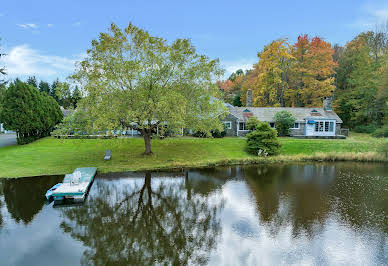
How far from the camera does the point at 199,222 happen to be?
10.7 metres

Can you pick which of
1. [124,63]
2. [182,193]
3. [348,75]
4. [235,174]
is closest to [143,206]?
[182,193]

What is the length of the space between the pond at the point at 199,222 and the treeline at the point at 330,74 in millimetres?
28481

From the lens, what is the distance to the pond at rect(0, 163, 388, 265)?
326 inches

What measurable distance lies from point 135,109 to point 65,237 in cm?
1184

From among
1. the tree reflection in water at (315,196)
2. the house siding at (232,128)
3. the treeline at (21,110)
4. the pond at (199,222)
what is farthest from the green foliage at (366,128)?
the treeline at (21,110)

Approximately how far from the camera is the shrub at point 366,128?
126 feet

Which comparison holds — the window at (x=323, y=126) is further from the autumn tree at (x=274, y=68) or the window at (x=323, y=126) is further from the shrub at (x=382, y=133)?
the autumn tree at (x=274, y=68)

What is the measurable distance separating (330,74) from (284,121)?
54.7ft

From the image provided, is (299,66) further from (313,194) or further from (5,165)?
(5,165)

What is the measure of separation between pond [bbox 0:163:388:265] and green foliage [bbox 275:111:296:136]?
17.9 m

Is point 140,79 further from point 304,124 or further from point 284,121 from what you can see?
point 304,124

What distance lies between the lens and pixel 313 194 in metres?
14.3

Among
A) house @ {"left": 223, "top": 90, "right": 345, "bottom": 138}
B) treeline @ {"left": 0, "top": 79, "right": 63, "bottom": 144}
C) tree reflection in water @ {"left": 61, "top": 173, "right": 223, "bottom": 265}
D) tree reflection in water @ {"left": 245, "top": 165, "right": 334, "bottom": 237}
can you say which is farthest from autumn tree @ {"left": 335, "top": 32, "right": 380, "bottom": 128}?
treeline @ {"left": 0, "top": 79, "right": 63, "bottom": 144}

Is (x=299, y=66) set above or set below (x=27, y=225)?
above
